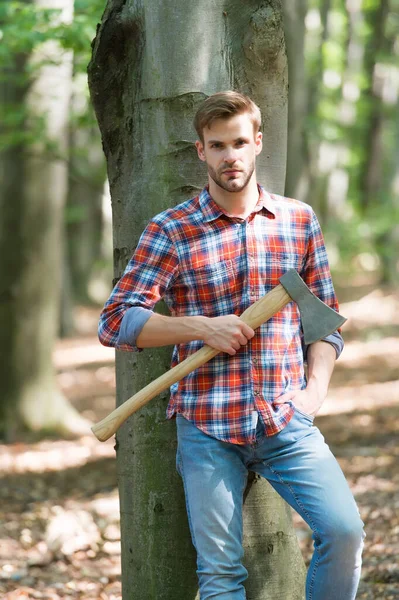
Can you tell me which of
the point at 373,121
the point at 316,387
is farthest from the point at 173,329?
the point at 373,121

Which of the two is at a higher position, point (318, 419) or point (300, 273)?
point (300, 273)

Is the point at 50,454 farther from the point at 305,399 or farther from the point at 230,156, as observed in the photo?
the point at 230,156

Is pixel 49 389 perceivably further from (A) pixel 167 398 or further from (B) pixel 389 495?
(A) pixel 167 398

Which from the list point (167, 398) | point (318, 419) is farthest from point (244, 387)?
point (318, 419)

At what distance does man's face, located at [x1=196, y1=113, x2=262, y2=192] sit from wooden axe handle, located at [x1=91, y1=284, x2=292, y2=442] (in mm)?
436

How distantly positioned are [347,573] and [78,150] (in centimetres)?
821

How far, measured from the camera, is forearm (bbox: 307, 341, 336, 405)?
3.21 metres

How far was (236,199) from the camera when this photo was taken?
10.5 feet

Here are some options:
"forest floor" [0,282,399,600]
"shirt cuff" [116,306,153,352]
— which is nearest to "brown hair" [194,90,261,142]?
"shirt cuff" [116,306,153,352]

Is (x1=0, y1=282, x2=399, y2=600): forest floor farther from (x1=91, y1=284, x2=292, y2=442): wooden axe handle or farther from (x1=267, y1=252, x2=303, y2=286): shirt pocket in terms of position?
(x1=267, y1=252, x2=303, y2=286): shirt pocket

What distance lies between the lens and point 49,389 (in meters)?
10.1

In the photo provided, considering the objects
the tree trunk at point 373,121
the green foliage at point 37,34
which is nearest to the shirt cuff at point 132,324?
the green foliage at point 37,34

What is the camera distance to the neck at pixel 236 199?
3186 mm

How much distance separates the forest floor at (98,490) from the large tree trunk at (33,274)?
0.55 m
